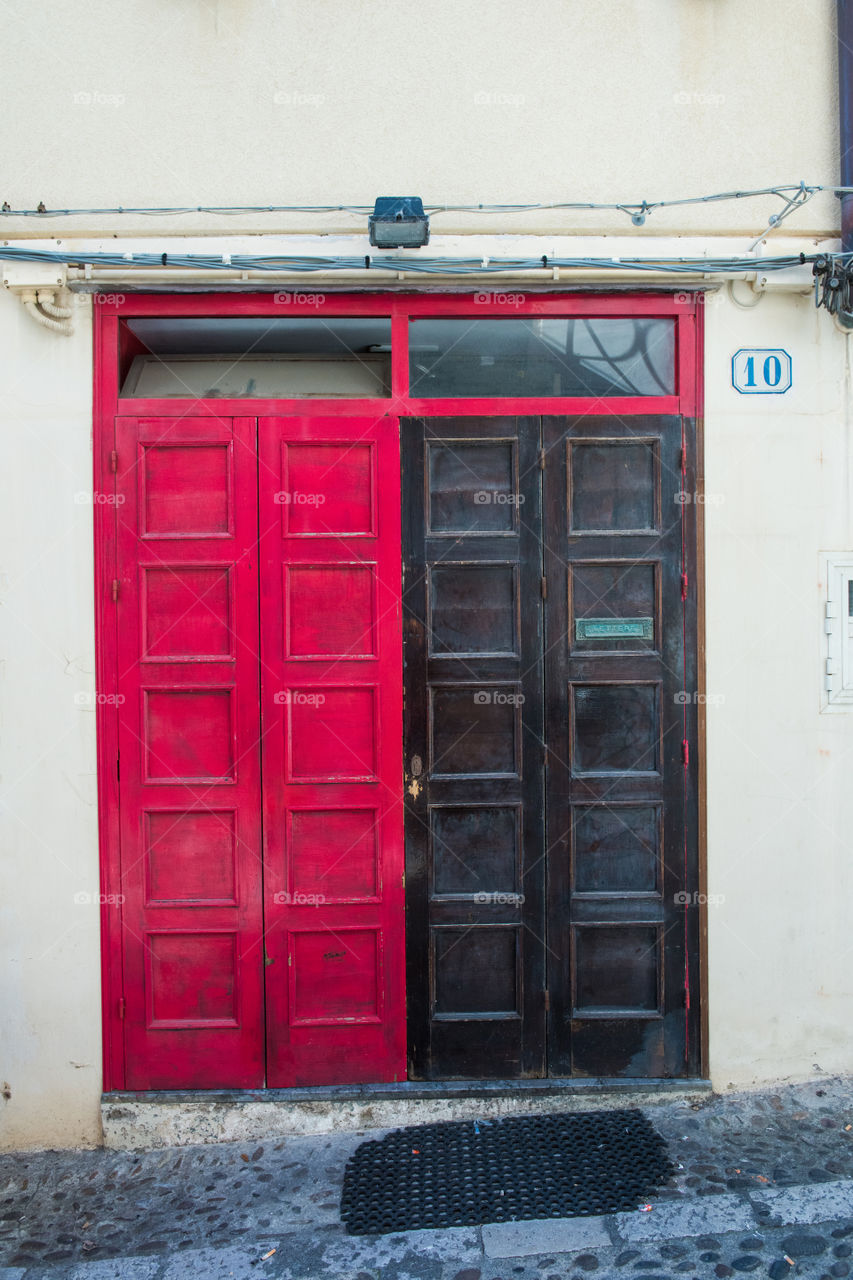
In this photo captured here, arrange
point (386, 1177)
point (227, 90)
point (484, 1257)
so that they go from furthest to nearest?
point (227, 90) < point (386, 1177) < point (484, 1257)

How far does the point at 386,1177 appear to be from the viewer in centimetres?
364

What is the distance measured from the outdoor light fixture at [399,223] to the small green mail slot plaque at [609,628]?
72.9 inches

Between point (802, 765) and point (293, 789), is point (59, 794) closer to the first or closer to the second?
point (293, 789)

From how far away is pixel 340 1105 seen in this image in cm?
398

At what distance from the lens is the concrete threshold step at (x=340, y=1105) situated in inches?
155

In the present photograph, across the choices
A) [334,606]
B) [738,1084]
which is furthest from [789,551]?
[738,1084]

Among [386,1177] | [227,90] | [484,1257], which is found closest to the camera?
[484,1257]

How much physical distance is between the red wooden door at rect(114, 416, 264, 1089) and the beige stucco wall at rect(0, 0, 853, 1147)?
7.8 inches

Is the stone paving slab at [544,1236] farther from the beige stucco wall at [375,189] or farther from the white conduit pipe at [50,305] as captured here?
the white conduit pipe at [50,305]

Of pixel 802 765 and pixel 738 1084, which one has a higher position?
pixel 802 765

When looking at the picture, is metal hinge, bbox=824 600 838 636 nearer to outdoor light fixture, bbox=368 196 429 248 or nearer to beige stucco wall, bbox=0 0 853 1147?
beige stucco wall, bbox=0 0 853 1147

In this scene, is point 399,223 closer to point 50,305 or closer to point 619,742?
point 50,305

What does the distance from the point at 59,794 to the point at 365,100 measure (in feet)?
11.4

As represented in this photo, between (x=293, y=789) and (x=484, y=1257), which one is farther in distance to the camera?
(x=293, y=789)
